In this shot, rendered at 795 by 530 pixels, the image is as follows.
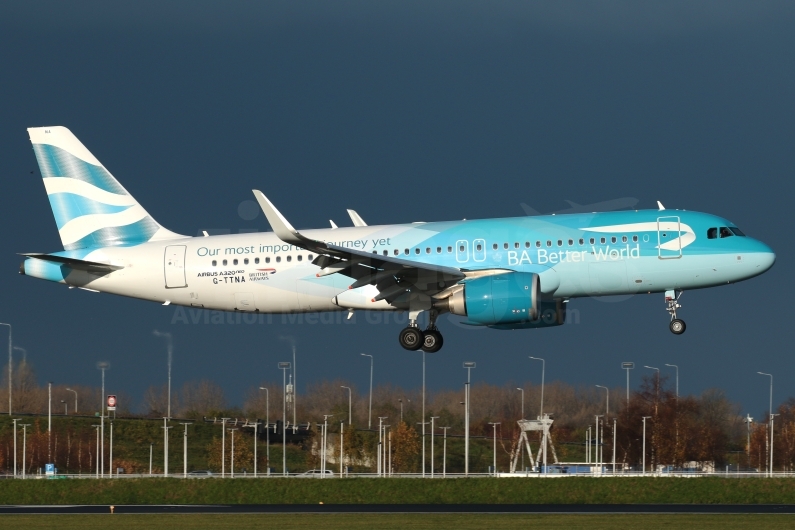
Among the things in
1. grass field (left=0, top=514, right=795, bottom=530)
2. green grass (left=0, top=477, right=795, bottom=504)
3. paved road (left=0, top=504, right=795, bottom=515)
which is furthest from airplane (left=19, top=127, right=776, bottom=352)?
green grass (left=0, top=477, right=795, bottom=504)

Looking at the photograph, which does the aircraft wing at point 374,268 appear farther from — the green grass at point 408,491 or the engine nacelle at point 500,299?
the green grass at point 408,491

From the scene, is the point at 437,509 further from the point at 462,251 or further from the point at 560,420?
the point at 560,420

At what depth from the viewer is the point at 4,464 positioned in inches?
4626

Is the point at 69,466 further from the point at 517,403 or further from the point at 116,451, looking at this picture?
the point at 517,403

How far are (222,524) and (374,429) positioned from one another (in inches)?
3531

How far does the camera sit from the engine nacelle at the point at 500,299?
47.0 metres

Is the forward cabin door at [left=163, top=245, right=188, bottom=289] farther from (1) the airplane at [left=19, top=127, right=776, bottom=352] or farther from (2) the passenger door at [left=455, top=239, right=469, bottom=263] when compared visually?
(2) the passenger door at [left=455, top=239, right=469, bottom=263]

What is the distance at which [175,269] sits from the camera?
2062 inches

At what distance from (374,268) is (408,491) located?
19565mm

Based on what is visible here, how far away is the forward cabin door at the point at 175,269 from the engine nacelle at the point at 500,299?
39.7 feet

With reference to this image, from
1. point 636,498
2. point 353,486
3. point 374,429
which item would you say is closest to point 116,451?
point 374,429

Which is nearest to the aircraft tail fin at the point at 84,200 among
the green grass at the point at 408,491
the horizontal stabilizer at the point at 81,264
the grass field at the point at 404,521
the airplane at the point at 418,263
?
the airplane at the point at 418,263

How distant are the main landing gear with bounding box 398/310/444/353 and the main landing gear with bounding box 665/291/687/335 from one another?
9160mm

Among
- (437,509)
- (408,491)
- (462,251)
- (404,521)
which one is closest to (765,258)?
(462,251)
